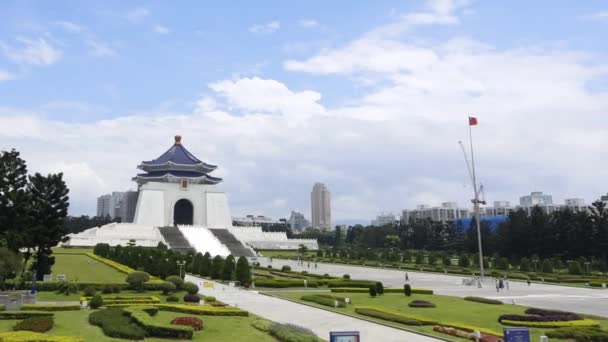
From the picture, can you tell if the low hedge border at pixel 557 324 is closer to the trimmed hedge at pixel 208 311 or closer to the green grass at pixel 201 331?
the green grass at pixel 201 331

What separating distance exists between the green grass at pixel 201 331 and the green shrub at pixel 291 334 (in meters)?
0.20

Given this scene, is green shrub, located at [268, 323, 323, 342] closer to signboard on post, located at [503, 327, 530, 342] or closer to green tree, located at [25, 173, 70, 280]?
signboard on post, located at [503, 327, 530, 342]

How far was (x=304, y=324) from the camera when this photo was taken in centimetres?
1486

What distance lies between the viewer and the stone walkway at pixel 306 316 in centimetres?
1302

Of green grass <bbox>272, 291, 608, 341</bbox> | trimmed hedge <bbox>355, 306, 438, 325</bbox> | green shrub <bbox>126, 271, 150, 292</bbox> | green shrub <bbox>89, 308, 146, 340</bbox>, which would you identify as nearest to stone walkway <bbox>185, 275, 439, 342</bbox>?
green grass <bbox>272, 291, 608, 341</bbox>

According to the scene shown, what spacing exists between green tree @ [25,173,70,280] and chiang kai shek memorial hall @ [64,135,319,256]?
2560 centimetres

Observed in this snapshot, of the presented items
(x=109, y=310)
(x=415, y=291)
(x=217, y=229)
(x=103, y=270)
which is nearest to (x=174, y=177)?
(x=217, y=229)

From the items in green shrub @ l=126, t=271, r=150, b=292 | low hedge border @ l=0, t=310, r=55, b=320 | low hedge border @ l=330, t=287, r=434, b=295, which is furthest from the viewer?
low hedge border @ l=330, t=287, r=434, b=295

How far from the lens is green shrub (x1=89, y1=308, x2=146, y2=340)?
38.8 ft

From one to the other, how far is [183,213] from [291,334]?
200ft

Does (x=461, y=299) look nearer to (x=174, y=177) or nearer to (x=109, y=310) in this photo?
(x=109, y=310)

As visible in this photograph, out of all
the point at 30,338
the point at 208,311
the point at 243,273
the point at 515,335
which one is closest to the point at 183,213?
the point at 243,273

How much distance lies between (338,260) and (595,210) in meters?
23.2

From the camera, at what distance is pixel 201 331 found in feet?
43.2
